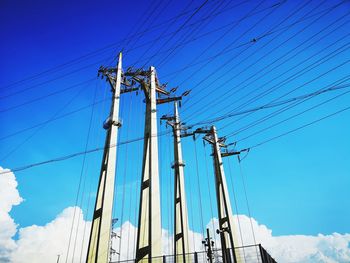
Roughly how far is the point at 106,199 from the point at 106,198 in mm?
62

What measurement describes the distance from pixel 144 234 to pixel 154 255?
2476 millimetres

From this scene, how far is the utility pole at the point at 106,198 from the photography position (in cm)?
1235

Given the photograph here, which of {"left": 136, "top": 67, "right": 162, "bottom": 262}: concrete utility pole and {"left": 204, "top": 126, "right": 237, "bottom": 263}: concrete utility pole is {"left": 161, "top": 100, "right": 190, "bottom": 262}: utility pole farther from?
{"left": 136, "top": 67, "right": 162, "bottom": 262}: concrete utility pole

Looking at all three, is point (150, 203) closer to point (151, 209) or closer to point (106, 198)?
point (151, 209)

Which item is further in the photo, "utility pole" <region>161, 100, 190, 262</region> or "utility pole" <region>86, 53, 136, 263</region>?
"utility pole" <region>161, 100, 190, 262</region>

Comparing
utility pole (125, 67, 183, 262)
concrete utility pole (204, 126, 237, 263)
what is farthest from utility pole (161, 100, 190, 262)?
utility pole (125, 67, 183, 262)

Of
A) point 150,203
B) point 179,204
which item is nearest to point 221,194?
point 179,204

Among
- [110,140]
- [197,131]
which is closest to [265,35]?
[110,140]

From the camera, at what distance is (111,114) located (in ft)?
54.7

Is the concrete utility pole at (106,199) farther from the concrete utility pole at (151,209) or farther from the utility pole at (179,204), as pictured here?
the utility pole at (179,204)

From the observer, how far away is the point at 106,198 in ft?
44.3

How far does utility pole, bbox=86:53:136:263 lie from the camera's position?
12352 mm

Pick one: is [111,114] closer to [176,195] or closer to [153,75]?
[153,75]

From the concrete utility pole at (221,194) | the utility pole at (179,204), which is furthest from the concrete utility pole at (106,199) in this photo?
the concrete utility pole at (221,194)
